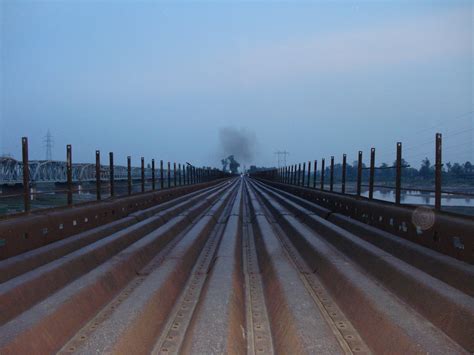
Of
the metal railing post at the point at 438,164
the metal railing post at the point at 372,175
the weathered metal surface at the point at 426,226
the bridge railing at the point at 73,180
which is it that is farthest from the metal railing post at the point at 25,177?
the metal railing post at the point at 372,175

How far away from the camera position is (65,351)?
2865 mm

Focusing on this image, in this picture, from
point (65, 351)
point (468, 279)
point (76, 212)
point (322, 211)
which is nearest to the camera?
point (65, 351)

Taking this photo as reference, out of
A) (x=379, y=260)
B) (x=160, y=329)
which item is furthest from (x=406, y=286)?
(x=160, y=329)

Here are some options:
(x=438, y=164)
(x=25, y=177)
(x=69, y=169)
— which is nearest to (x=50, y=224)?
(x=25, y=177)

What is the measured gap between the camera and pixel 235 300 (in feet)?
13.0

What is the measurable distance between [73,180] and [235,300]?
6141 cm

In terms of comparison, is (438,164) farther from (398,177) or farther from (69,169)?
(69,169)

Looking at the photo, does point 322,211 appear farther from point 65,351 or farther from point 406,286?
point 65,351

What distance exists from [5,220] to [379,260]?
4805mm

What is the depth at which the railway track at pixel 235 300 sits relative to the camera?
2941 millimetres

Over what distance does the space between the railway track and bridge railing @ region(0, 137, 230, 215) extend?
5.30 ft

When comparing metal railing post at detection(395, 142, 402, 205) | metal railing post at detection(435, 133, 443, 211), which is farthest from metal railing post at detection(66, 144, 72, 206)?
metal railing post at detection(435, 133, 443, 211)

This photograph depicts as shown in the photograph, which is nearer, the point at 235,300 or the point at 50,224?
the point at 235,300

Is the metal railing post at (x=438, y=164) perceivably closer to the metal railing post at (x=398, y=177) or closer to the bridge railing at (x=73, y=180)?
the metal railing post at (x=398, y=177)
